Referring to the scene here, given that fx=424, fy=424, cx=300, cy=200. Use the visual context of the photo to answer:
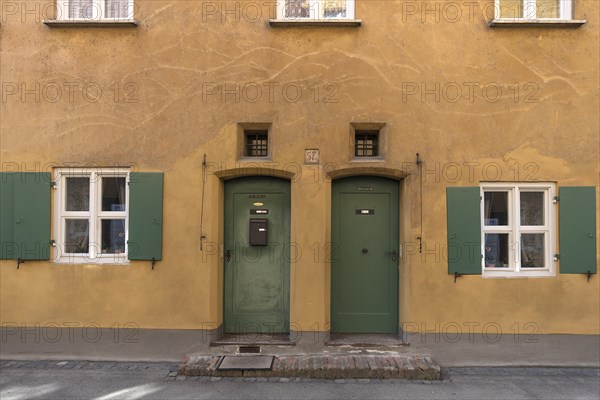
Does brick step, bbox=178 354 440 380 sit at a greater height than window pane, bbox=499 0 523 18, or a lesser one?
lesser

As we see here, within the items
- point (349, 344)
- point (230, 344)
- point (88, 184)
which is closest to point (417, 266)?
point (349, 344)

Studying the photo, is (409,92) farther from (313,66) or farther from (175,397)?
(175,397)

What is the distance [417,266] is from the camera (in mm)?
5664

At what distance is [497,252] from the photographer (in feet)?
19.0

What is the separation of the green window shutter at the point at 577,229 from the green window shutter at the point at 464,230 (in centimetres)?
111

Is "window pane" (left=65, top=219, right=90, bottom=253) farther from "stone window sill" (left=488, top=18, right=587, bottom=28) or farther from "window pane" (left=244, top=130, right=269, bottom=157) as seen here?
"stone window sill" (left=488, top=18, right=587, bottom=28)

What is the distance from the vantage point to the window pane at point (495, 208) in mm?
5778

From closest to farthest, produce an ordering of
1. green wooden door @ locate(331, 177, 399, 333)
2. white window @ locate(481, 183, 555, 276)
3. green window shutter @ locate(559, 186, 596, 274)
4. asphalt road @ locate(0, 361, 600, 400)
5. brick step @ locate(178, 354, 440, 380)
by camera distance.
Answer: asphalt road @ locate(0, 361, 600, 400) → brick step @ locate(178, 354, 440, 380) → green window shutter @ locate(559, 186, 596, 274) → white window @ locate(481, 183, 555, 276) → green wooden door @ locate(331, 177, 399, 333)

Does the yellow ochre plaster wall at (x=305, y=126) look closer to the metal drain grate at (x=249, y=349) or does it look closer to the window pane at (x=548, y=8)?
the window pane at (x=548, y=8)

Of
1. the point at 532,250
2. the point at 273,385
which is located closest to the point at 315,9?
the point at 532,250

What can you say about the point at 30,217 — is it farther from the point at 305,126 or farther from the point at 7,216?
the point at 305,126

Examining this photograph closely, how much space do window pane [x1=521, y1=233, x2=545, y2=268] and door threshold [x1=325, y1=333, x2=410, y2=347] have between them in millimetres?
1991

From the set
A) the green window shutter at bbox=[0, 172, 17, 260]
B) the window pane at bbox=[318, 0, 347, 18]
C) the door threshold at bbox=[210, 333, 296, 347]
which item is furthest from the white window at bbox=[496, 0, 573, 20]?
the green window shutter at bbox=[0, 172, 17, 260]

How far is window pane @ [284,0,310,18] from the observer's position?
19.5 feet
